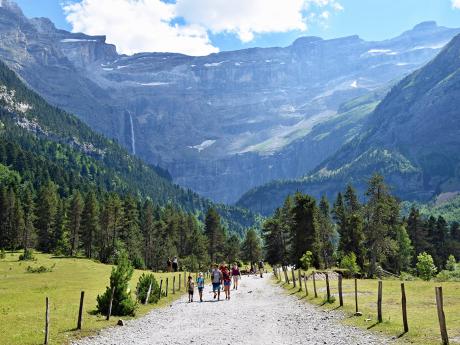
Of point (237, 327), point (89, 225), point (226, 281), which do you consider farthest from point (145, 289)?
point (89, 225)

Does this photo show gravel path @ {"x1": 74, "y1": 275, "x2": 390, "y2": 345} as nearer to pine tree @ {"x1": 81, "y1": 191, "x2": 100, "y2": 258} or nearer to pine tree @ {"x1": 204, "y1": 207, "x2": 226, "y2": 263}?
pine tree @ {"x1": 81, "y1": 191, "x2": 100, "y2": 258}

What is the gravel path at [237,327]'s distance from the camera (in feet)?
78.7

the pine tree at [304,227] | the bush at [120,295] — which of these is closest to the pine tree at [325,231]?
the pine tree at [304,227]

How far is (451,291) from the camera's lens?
44125mm

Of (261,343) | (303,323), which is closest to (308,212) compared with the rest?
(303,323)

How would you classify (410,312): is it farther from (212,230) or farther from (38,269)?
(212,230)

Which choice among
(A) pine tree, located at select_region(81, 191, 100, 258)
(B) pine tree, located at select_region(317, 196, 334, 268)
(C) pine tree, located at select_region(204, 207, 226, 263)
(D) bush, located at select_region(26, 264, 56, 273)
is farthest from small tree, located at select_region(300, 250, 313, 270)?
(C) pine tree, located at select_region(204, 207, 226, 263)

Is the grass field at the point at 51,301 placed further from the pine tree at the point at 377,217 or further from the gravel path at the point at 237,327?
the pine tree at the point at 377,217

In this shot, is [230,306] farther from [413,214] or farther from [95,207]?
[413,214]

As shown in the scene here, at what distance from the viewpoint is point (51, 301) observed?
40.2 meters

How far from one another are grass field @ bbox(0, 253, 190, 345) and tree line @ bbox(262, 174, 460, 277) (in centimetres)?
3375

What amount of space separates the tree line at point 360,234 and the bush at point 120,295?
4760 cm

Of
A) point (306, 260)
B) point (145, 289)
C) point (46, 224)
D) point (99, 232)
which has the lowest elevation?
point (145, 289)

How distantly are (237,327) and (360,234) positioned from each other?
235ft
